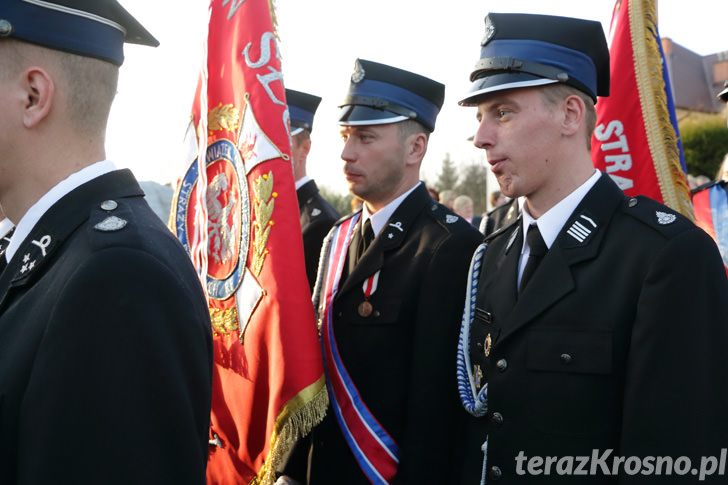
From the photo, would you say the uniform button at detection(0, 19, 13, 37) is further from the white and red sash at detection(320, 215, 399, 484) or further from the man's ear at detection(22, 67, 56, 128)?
the white and red sash at detection(320, 215, 399, 484)

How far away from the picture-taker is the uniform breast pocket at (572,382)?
1.85 m

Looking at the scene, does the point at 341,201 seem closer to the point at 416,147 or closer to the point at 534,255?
the point at 416,147

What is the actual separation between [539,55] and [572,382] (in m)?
1.19

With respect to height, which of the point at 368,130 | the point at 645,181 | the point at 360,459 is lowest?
the point at 360,459

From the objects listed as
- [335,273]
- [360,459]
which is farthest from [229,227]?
[360,459]

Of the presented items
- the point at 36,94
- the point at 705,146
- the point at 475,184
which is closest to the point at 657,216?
the point at 36,94

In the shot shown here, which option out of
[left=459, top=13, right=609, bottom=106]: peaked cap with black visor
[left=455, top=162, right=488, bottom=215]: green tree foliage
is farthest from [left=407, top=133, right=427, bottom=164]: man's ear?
[left=455, top=162, right=488, bottom=215]: green tree foliage

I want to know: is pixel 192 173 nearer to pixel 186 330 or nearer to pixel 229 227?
pixel 229 227

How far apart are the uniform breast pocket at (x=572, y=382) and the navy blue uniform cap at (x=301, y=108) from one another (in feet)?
11.3

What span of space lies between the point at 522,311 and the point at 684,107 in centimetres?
3557

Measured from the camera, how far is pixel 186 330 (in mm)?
1326

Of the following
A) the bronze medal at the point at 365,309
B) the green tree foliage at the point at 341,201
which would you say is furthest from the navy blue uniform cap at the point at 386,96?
the green tree foliage at the point at 341,201

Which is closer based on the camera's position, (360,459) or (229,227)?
(360,459)

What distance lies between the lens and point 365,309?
2.95m
